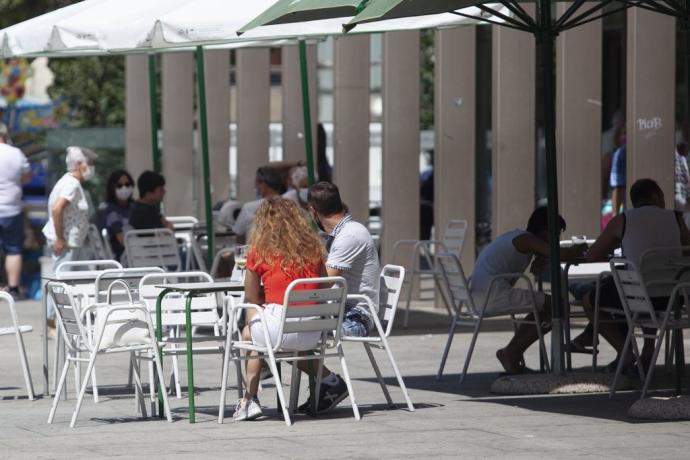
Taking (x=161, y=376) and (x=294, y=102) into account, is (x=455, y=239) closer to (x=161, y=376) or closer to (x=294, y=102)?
(x=294, y=102)

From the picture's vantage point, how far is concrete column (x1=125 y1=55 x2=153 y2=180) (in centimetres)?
1866

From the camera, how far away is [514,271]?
10.4 m

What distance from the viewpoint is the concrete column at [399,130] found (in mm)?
16391

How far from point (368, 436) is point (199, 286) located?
129cm

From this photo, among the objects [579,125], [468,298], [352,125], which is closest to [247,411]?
[468,298]

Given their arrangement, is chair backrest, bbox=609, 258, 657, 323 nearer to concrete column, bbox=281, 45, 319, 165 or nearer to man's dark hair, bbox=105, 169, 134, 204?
man's dark hair, bbox=105, 169, 134, 204

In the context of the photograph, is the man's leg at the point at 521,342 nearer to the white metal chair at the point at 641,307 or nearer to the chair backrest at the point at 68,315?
the white metal chair at the point at 641,307

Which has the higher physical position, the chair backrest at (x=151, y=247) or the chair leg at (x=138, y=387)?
the chair backrest at (x=151, y=247)

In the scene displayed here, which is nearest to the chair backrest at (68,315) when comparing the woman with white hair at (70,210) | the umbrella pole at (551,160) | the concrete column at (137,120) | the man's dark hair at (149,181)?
the umbrella pole at (551,160)

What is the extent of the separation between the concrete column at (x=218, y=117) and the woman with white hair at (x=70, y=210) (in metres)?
5.75

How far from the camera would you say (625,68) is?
1518 cm

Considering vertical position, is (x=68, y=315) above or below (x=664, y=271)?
below

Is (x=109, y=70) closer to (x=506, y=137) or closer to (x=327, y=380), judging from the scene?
(x=506, y=137)

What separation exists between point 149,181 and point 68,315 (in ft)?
16.8
